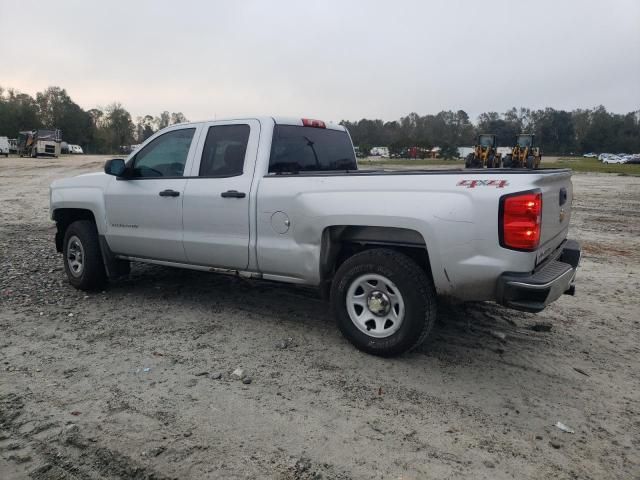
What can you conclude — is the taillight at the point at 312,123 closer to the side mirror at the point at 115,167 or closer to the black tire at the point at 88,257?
the side mirror at the point at 115,167

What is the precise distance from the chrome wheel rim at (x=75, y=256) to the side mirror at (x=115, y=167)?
1098 millimetres

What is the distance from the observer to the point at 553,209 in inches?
154

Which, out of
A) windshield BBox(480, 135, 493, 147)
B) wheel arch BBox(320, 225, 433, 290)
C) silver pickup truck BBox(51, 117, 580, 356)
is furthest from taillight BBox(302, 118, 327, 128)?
windshield BBox(480, 135, 493, 147)

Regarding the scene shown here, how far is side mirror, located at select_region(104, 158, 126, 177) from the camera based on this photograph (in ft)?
17.9

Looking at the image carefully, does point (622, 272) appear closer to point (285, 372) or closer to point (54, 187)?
point (285, 372)

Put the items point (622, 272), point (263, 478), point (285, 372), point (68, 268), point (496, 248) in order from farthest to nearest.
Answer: point (622, 272), point (68, 268), point (285, 372), point (496, 248), point (263, 478)

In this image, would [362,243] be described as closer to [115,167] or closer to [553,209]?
[553,209]

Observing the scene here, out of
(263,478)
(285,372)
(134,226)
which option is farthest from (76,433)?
(134,226)

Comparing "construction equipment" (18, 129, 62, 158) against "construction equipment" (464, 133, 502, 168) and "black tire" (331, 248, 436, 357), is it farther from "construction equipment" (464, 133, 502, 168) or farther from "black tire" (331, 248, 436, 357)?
"black tire" (331, 248, 436, 357)

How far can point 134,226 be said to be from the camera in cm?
556

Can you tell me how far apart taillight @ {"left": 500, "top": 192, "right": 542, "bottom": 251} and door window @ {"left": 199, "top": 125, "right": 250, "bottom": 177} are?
97.8 inches

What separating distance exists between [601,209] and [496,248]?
1327cm

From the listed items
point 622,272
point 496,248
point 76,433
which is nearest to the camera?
point 76,433

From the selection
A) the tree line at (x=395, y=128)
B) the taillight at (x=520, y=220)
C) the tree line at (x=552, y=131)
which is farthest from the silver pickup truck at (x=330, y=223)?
the tree line at (x=552, y=131)
